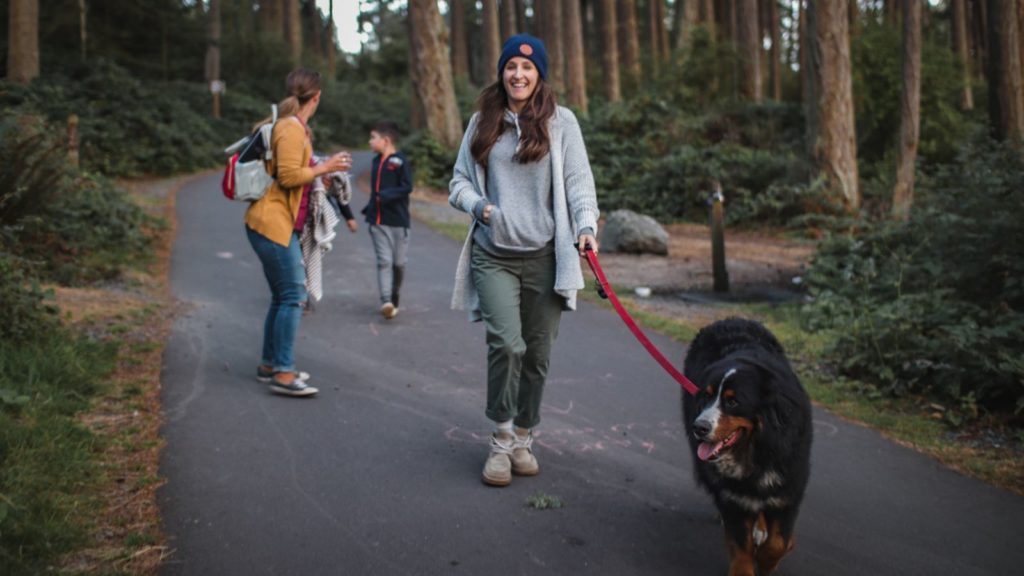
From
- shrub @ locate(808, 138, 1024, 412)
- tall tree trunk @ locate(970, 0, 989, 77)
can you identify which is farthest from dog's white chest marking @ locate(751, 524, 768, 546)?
tall tree trunk @ locate(970, 0, 989, 77)

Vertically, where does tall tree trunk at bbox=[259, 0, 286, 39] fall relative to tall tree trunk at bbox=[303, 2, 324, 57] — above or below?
below

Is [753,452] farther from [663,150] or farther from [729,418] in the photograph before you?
[663,150]

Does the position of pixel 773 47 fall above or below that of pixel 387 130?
above

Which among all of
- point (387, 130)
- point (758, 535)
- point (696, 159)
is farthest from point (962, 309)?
point (696, 159)

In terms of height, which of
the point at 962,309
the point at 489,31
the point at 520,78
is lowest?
the point at 962,309

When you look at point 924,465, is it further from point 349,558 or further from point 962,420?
point 349,558

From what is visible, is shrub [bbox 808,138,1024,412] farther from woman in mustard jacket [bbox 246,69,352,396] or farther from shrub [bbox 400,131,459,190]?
shrub [bbox 400,131,459,190]

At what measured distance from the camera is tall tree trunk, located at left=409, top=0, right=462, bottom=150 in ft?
75.6

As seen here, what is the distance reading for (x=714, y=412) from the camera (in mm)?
3582

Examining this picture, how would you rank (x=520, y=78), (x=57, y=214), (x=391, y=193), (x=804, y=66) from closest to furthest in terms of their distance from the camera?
1. (x=520, y=78)
2. (x=391, y=193)
3. (x=57, y=214)
4. (x=804, y=66)

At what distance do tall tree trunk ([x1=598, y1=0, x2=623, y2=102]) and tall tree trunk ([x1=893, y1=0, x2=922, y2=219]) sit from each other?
14.6 meters

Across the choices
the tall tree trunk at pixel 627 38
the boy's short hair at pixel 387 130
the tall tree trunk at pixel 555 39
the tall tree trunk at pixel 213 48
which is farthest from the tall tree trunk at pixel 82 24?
the boy's short hair at pixel 387 130

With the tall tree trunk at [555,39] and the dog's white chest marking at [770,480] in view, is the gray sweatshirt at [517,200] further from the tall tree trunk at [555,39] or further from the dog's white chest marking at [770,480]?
the tall tree trunk at [555,39]

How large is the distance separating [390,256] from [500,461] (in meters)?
5.00
